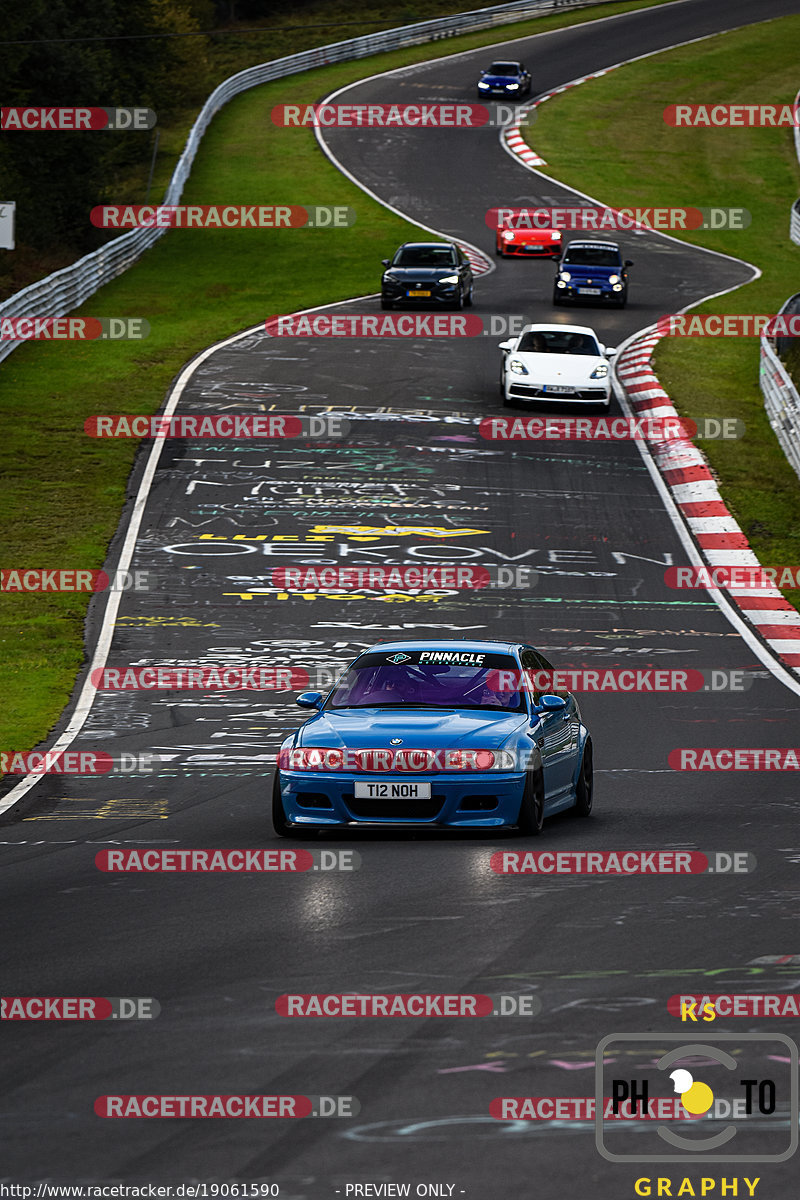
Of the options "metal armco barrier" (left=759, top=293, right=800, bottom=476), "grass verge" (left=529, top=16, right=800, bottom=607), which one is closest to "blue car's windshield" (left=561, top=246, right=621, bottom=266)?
"grass verge" (left=529, top=16, right=800, bottom=607)

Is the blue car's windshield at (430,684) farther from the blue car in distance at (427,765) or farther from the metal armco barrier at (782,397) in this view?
the metal armco barrier at (782,397)

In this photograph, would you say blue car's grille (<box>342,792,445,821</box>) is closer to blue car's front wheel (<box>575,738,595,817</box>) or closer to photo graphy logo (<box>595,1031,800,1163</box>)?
blue car's front wheel (<box>575,738,595,817</box>)

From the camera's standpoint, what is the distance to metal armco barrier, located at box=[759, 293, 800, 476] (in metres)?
30.8

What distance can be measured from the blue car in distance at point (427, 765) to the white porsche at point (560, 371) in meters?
21.4

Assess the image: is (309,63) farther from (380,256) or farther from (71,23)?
(380,256)

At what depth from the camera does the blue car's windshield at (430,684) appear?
1212 cm

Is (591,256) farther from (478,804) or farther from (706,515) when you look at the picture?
(478,804)

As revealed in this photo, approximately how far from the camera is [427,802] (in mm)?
11148

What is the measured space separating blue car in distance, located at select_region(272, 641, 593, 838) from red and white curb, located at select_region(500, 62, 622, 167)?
2216 inches

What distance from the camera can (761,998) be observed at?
7082mm

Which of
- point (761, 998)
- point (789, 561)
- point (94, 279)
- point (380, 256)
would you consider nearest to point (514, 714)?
point (761, 998)

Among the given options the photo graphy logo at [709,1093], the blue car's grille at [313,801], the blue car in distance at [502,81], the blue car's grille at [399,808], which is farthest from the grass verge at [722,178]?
the photo graphy logo at [709,1093]

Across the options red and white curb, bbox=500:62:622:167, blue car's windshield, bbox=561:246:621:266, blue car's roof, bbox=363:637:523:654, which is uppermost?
red and white curb, bbox=500:62:622:167

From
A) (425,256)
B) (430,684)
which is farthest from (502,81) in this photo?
(430,684)
